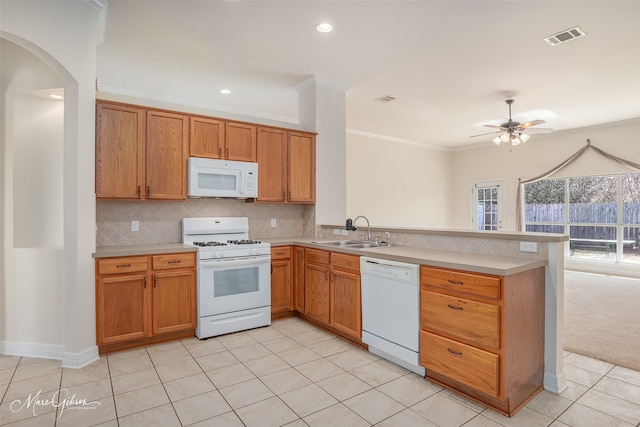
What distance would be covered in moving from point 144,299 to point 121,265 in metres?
0.37

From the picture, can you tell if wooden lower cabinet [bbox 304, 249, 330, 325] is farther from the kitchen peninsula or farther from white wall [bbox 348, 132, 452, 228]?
white wall [bbox 348, 132, 452, 228]

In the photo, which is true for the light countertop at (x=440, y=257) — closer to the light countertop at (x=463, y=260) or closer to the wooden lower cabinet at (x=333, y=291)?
the light countertop at (x=463, y=260)

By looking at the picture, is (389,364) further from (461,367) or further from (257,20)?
(257,20)

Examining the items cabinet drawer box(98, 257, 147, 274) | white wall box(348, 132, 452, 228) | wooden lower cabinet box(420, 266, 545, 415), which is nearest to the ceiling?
white wall box(348, 132, 452, 228)

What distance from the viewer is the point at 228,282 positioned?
3500 millimetres

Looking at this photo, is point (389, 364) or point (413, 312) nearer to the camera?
point (413, 312)

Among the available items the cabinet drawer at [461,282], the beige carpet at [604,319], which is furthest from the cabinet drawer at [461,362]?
the beige carpet at [604,319]

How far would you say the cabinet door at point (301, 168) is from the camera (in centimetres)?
433

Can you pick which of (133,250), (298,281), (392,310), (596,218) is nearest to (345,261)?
(392,310)

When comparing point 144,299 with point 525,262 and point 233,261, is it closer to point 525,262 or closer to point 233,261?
point 233,261

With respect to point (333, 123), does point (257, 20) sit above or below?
above

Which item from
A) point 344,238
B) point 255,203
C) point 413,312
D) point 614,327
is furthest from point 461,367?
point 255,203

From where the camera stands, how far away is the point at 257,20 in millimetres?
3119

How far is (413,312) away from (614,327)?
266 centimetres
